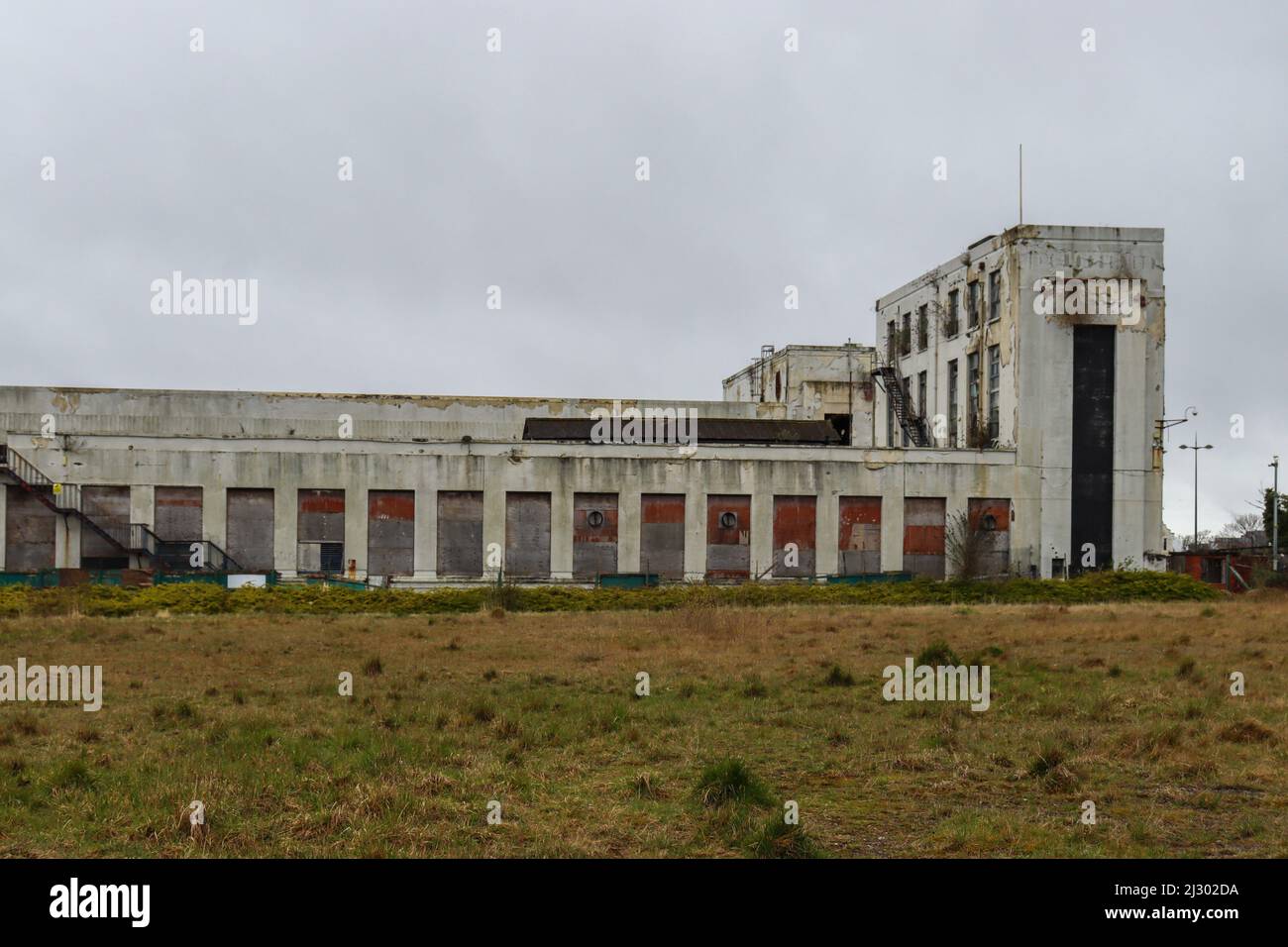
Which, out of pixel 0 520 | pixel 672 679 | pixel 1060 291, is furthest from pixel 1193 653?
pixel 0 520

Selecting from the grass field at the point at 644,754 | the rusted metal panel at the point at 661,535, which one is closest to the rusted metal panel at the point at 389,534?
the rusted metal panel at the point at 661,535

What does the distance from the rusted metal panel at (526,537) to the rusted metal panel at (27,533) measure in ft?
52.7

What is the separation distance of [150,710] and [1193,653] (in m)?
17.2

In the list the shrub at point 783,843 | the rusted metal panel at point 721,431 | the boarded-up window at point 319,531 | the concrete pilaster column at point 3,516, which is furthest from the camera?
the rusted metal panel at point 721,431

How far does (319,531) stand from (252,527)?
2.39m

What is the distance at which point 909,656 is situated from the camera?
21484mm

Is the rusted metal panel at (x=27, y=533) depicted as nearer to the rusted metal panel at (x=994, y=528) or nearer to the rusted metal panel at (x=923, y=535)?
the rusted metal panel at (x=923, y=535)

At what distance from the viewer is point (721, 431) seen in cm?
5194

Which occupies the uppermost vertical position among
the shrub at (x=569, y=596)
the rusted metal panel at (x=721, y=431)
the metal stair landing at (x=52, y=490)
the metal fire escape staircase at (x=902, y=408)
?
the metal fire escape staircase at (x=902, y=408)

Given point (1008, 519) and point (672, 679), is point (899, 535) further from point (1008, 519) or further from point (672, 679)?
point (672, 679)

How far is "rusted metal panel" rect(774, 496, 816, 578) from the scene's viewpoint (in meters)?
47.0

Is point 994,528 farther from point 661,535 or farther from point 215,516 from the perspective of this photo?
point 215,516

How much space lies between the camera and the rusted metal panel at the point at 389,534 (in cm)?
4559

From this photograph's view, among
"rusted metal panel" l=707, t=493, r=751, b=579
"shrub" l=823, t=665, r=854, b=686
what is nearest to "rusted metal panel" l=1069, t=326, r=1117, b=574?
"rusted metal panel" l=707, t=493, r=751, b=579
